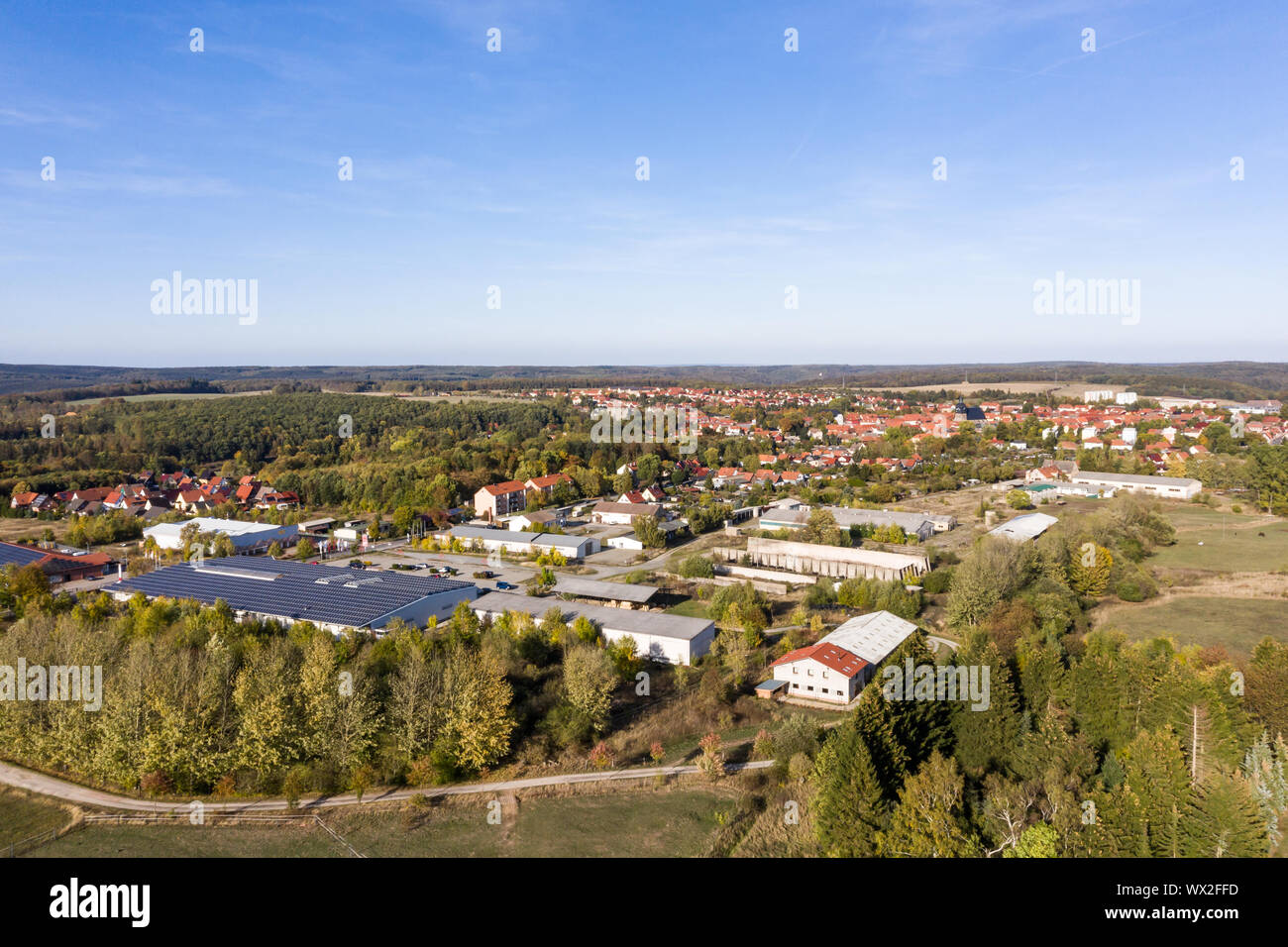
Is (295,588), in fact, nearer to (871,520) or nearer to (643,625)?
(643,625)

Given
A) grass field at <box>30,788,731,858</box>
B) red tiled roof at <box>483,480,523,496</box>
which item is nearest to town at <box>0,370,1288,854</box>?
red tiled roof at <box>483,480,523,496</box>

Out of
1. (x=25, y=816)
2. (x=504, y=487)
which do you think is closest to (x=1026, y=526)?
(x=504, y=487)

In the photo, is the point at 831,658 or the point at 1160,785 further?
the point at 831,658

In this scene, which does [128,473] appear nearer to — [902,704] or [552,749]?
[552,749]

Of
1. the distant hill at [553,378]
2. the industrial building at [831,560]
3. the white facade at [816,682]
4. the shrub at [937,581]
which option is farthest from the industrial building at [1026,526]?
the distant hill at [553,378]

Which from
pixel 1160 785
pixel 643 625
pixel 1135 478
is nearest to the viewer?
pixel 1160 785

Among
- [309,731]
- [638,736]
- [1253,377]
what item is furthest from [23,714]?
[1253,377]
